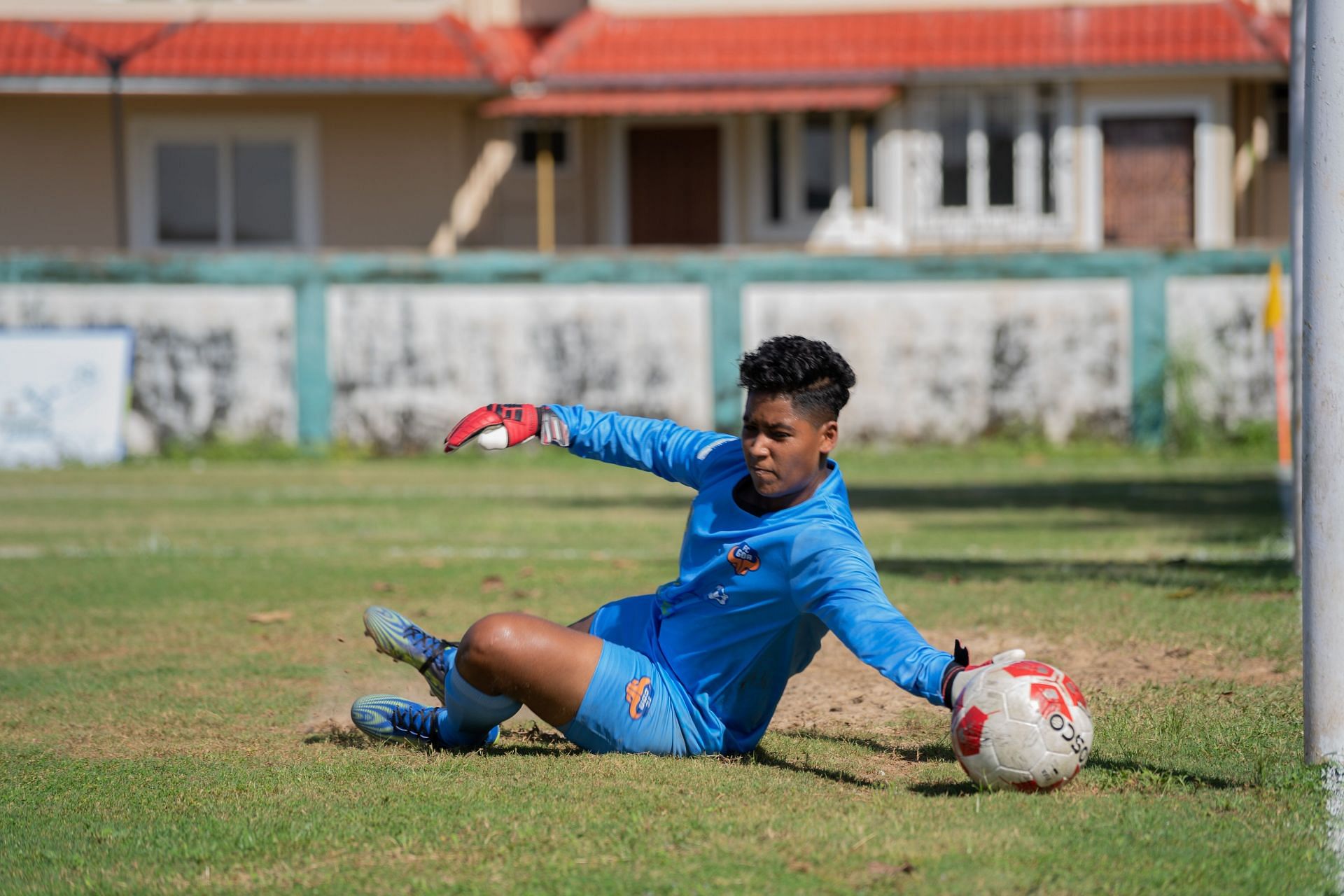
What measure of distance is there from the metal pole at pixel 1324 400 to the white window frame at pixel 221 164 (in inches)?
900

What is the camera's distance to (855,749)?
17.3 feet

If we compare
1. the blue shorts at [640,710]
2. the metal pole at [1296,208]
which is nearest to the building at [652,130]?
the metal pole at [1296,208]

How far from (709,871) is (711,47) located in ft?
74.4

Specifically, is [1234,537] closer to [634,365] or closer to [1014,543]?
[1014,543]

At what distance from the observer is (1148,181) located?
25.9m

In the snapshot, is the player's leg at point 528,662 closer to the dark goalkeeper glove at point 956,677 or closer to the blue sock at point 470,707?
the blue sock at point 470,707

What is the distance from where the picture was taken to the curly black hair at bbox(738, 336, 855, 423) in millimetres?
4625

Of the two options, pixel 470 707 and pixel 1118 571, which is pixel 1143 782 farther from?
pixel 1118 571

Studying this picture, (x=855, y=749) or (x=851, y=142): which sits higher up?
(x=851, y=142)

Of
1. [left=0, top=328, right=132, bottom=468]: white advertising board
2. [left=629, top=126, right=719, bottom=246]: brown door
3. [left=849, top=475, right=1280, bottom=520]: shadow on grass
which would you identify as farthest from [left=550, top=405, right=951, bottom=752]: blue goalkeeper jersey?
[left=629, top=126, right=719, bottom=246]: brown door

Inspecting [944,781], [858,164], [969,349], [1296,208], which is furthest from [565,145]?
[944,781]

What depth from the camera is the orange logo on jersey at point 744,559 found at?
185 inches

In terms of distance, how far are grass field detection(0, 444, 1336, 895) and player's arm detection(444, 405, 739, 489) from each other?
0.96 m

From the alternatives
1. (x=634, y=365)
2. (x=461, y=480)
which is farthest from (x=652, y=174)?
(x=461, y=480)
